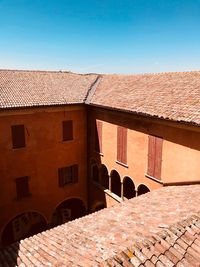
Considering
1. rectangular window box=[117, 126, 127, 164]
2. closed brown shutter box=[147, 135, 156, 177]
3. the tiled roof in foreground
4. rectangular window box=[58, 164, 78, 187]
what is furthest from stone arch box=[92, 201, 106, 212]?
the tiled roof in foreground

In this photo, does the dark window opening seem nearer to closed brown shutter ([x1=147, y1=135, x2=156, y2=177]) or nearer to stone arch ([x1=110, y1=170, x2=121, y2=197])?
stone arch ([x1=110, y1=170, x2=121, y2=197])

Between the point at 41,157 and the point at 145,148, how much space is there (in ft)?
23.4

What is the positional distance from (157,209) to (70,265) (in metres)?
3.60

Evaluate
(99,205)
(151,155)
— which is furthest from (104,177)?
(151,155)

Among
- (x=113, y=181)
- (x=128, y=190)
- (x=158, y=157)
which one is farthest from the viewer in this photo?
(x=113, y=181)

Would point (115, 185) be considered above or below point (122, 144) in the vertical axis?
below

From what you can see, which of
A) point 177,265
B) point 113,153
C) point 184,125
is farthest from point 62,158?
point 177,265

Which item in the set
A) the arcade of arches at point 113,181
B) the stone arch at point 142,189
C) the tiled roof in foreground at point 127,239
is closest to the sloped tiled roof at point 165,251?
the tiled roof in foreground at point 127,239

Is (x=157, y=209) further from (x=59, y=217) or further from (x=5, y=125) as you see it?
(x=59, y=217)

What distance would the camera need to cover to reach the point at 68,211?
20.1m

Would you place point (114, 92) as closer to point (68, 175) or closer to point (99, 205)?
point (68, 175)

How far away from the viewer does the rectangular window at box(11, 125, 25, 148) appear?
15188 millimetres

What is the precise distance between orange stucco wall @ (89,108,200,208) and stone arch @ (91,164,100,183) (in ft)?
2.71

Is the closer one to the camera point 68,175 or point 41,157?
point 41,157
